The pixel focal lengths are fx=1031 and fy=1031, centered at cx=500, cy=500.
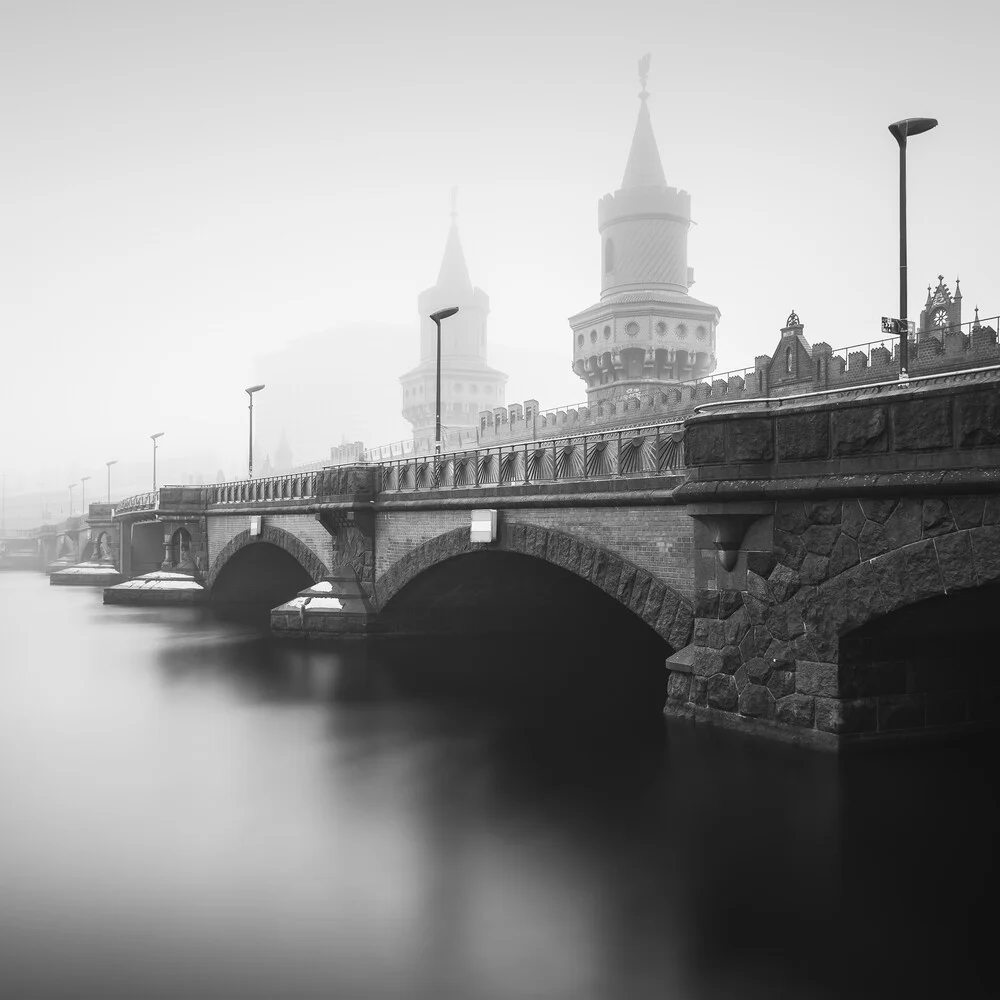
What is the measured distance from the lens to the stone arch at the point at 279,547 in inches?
1204

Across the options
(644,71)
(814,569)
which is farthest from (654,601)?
(644,71)

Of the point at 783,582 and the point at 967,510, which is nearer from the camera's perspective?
the point at 967,510

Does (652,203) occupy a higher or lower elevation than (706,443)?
higher

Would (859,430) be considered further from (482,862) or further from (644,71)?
(644,71)

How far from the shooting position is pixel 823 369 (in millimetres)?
30891

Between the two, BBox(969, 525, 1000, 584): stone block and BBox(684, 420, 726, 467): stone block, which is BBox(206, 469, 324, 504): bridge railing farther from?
BBox(969, 525, 1000, 584): stone block

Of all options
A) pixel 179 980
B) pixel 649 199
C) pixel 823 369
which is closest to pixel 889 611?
pixel 179 980

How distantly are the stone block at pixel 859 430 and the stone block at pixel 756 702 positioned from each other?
3151mm

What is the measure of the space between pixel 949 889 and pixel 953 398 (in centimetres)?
480

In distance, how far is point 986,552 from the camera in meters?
10.4

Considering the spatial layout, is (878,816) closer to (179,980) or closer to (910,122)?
(179,980)

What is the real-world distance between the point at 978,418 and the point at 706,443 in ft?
12.0

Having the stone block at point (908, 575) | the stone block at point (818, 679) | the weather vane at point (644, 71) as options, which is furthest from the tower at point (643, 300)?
the stone block at point (908, 575)

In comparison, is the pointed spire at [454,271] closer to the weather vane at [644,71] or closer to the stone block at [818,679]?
the weather vane at [644,71]
